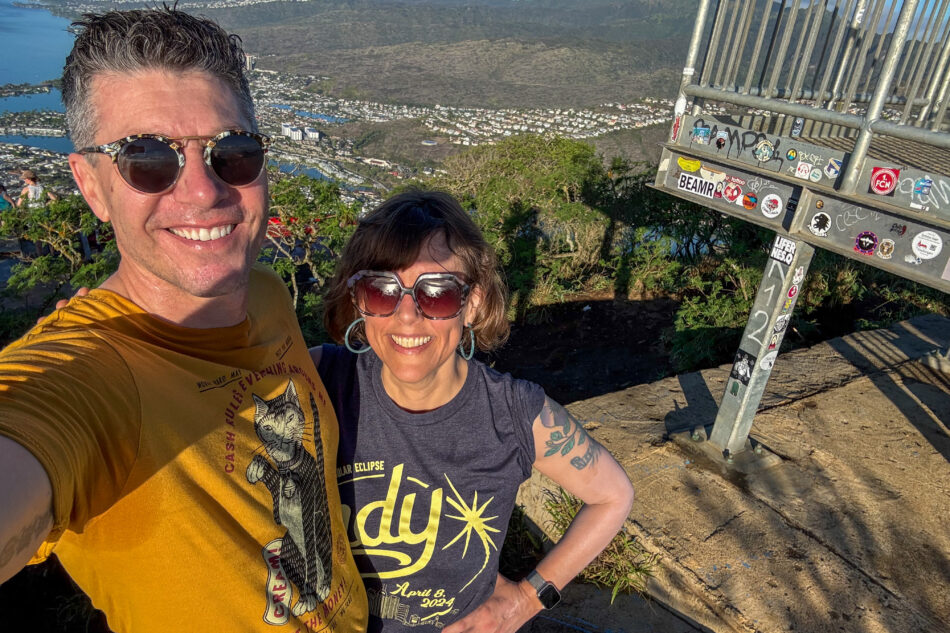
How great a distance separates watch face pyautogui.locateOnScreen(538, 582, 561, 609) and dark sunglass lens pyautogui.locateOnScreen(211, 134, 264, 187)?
1.68 meters

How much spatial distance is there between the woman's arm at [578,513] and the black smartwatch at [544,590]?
0.01 meters

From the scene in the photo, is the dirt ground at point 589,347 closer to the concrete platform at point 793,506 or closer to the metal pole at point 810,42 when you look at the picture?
the concrete platform at point 793,506

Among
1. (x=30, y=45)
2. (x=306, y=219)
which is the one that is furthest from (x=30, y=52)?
(x=306, y=219)

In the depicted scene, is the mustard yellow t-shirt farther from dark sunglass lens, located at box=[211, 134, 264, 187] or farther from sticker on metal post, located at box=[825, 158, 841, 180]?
sticker on metal post, located at box=[825, 158, 841, 180]

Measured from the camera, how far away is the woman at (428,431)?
168 cm

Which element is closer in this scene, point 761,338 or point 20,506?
point 20,506

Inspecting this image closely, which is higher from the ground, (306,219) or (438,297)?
(438,297)

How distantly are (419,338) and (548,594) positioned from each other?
1081 mm

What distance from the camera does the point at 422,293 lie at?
5.49 feet

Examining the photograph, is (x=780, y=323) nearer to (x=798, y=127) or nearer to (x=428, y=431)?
(x=798, y=127)

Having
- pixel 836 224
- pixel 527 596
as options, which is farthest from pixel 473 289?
pixel 836 224

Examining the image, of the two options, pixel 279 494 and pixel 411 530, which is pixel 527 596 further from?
pixel 279 494

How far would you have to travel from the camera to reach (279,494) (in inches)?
49.9

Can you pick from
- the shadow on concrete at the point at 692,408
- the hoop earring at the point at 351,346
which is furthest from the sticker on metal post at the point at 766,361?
the hoop earring at the point at 351,346
